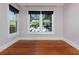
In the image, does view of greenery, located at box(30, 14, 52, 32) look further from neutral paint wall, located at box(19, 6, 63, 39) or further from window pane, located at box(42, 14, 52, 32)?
neutral paint wall, located at box(19, 6, 63, 39)

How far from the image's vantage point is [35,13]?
799 centimetres

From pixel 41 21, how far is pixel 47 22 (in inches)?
13.9

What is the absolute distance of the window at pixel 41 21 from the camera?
7.98 m

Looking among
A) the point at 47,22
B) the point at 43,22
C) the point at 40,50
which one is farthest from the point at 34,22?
the point at 40,50

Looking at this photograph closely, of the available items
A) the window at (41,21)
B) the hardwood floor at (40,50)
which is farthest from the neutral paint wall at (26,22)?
the hardwood floor at (40,50)

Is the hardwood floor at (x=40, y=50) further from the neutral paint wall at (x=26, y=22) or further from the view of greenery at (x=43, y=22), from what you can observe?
the view of greenery at (x=43, y=22)

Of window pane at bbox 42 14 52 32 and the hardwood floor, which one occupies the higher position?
window pane at bbox 42 14 52 32

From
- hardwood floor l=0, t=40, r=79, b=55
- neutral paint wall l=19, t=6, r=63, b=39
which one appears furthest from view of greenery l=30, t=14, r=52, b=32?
hardwood floor l=0, t=40, r=79, b=55

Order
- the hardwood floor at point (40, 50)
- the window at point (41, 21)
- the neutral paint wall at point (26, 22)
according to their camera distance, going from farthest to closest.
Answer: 1. the window at point (41, 21)
2. the neutral paint wall at point (26, 22)
3. the hardwood floor at point (40, 50)

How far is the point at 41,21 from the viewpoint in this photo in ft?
26.3

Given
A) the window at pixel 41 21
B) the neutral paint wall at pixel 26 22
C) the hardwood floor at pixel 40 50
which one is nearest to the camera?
the hardwood floor at pixel 40 50

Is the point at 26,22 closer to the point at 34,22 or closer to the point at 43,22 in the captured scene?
the point at 34,22

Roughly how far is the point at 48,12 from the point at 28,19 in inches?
47.0

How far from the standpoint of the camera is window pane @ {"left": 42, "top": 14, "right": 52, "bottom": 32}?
26.3ft
